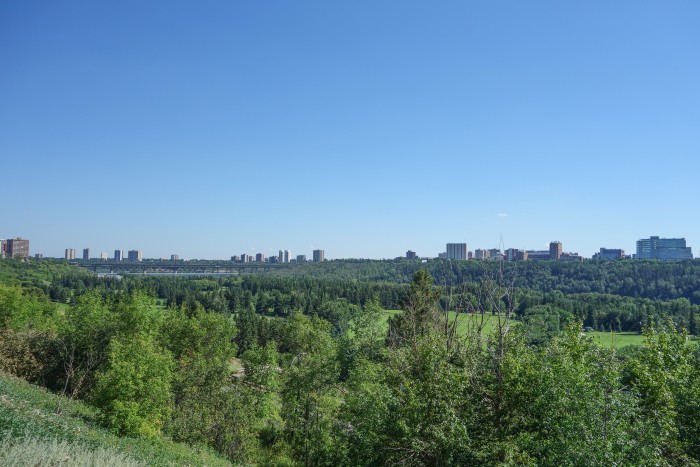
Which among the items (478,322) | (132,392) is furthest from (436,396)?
(478,322)

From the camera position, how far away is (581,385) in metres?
12.4

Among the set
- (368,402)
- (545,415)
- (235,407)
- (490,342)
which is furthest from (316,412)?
(545,415)

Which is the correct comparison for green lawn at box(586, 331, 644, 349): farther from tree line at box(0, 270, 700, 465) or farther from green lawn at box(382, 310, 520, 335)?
green lawn at box(382, 310, 520, 335)

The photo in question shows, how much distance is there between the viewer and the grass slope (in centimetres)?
855

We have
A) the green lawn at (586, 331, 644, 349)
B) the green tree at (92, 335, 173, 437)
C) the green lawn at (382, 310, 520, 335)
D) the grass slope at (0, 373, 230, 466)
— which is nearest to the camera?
the grass slope at (0, 373, 230, 466)

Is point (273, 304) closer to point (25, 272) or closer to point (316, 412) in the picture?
point (25, 272)

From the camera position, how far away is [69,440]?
526 inches

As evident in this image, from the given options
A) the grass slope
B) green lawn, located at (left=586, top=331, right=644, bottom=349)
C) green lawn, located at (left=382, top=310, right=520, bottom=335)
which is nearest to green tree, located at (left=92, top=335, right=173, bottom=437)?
the grass slope

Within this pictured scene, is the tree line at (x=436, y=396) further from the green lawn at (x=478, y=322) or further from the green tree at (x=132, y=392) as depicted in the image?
the green lawn at (x=478, y=322)

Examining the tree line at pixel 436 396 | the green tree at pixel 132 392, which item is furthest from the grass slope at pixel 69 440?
the tree line at pixel 436 396

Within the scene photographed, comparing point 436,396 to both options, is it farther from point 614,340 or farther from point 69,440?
point 69,440

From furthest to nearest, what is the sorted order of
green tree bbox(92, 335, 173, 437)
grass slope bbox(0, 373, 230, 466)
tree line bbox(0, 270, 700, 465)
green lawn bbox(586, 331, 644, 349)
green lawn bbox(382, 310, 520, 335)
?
green tree bbox(92, 335, 173, 437)
green lawn bbox(382, 310, 520, 335)
green lawn bbox(586, 331, 644, 349)
tree line bbox(0, 270, 700, 465)
grass slope bbox(0, 373, 230, 466)

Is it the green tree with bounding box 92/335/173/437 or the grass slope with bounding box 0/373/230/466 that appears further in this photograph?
the green tree with bounding box 92/335/173/437

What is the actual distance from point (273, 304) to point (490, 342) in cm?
11626
